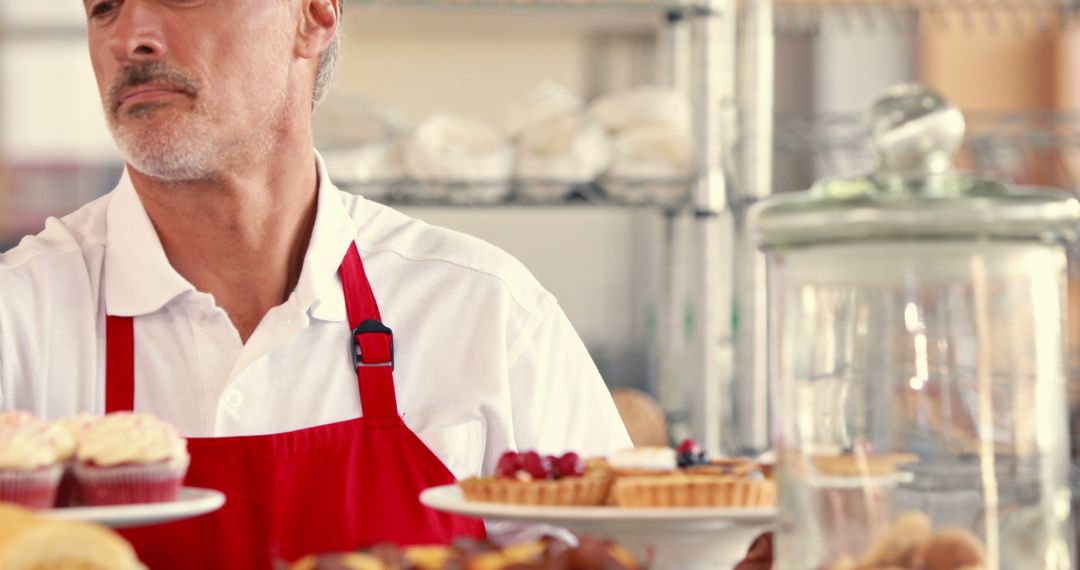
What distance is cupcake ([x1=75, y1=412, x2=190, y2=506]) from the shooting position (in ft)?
3.35

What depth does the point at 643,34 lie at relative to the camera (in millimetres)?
4633

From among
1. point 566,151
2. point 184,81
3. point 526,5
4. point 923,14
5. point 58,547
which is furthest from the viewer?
point 923,14

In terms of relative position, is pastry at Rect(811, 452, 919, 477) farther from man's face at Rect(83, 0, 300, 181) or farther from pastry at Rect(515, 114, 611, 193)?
pastry at Rect(515, 114, 611, 193)

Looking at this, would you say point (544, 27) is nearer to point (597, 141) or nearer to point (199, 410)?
point (597, 141)

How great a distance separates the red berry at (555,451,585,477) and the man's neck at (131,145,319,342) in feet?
1.71

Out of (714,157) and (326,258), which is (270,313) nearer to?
(326,258)

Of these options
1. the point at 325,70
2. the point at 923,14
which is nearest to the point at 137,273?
the point at 325,70

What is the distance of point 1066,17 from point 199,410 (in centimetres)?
213

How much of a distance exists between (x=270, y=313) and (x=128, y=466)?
519 mm

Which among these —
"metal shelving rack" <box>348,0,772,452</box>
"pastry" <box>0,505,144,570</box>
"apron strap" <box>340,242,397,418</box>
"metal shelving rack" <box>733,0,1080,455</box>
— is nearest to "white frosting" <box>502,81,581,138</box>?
"metal shelving rack" <box>348,0,772,452</box>

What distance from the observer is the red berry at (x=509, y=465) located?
45.5 inches

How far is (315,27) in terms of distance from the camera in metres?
1.83

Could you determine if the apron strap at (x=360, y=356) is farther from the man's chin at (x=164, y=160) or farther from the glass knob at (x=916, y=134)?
the glass knob at (x=916, y=134)

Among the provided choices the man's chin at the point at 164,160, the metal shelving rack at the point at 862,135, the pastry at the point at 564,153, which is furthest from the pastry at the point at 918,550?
the pastry at the point at 564,153
